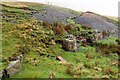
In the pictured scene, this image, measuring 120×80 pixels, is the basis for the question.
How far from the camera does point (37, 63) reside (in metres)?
24.8

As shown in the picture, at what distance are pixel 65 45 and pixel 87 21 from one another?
1735cm

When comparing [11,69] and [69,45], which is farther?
[69,45]

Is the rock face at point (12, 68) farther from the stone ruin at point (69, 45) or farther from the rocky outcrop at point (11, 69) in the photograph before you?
the stone ruin at point (69, 45)

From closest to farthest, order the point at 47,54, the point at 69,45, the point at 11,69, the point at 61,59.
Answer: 1. the point at 11,69
2. the point at 61,59
3. the point at 47,54
4. the point at 69,45

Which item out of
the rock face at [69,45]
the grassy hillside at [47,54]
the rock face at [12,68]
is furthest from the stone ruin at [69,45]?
the rock face at [12,68]

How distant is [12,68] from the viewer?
22.2 meters

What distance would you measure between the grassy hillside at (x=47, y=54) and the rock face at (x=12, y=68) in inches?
15.1

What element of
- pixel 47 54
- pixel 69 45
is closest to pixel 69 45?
pixel 69 45

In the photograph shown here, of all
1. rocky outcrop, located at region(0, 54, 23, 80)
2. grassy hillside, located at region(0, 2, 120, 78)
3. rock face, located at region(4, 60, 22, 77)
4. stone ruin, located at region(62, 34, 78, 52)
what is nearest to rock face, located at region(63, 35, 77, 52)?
stone ruin, located at region(62, 34, 78, 52)

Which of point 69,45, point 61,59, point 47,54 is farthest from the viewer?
point 69,45

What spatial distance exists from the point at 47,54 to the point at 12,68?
600 centimetres

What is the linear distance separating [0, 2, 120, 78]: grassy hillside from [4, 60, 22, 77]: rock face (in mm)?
385

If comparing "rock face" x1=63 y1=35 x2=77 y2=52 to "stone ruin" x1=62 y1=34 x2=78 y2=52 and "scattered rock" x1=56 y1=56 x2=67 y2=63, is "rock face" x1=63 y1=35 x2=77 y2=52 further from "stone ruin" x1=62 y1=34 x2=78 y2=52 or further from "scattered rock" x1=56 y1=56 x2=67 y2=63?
"scattered rock" x1=56 y1=56 x2=67 y2=63

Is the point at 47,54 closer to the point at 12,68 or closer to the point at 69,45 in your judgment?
the point at 69,45
